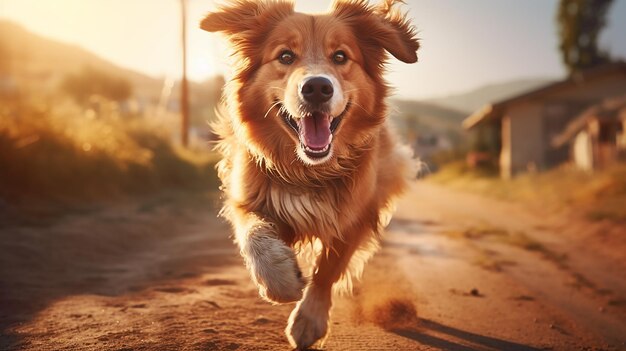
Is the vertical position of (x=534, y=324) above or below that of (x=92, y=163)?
below

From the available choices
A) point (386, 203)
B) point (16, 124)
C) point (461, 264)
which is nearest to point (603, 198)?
point (461, 264)

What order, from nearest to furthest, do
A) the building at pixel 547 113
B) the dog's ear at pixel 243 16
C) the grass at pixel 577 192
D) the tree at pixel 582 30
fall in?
1. the dog's ear at pixel 243 16
2. the grass at pixel 577 192
3. the building at pixel 547 113
4. the tree at pixel 582 30

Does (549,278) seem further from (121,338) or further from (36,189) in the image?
(36,189)

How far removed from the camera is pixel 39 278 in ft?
17.6

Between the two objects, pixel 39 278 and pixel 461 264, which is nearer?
pixel 39 278

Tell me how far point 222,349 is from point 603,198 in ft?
32.6

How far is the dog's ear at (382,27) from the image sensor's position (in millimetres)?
4645

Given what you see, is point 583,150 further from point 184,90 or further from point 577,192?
point 184,90

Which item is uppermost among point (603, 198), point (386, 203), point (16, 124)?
point (16, 124)

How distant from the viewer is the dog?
3.88 metres

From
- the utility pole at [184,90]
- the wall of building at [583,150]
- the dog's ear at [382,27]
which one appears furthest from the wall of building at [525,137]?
the dog's ear at [382,27]

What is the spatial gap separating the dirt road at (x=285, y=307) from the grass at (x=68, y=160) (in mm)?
1254

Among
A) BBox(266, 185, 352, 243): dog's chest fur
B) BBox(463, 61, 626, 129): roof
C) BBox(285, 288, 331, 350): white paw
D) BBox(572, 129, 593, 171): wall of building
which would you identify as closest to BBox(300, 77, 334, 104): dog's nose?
BBox(266, 185, 352, 243): dog's chest fur

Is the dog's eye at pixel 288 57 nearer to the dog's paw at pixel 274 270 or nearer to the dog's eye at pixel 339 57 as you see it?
the dog's eye at pixel 339 57
